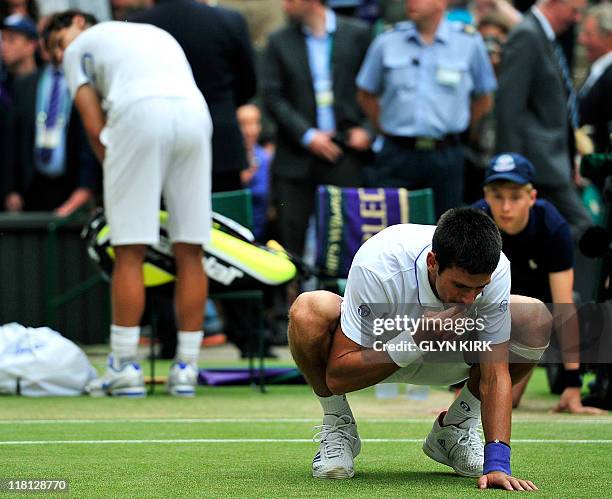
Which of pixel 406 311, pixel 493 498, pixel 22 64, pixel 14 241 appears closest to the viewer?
pixel 493 498

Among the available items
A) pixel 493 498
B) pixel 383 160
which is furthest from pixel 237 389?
pixel 493 498

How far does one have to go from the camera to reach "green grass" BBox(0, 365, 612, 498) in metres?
5.11

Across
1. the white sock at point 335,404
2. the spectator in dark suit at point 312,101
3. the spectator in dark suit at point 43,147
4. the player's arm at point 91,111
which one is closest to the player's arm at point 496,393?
the white sock at point 335,404

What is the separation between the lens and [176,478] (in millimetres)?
5309

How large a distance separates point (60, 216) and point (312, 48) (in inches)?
87.9

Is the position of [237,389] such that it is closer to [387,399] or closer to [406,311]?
[387,399]

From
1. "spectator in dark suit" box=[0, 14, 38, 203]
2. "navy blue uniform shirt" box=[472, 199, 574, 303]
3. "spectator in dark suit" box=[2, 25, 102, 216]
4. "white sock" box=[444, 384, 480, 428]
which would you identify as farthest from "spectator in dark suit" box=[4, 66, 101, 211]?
"white sock" box=[444, 384, 480, 428]

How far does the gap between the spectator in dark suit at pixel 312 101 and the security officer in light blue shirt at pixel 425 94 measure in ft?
1.48

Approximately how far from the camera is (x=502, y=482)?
4.93m

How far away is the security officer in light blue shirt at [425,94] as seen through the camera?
33.3 feet

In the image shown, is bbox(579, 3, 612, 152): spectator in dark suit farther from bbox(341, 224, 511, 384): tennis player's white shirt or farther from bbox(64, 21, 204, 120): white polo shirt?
bbox(341, 224, 511, 384): tennis player's white shirt

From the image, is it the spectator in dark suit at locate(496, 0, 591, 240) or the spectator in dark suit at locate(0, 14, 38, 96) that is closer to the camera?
the spectator in dark suit at locate(496, 0, 591, 240)

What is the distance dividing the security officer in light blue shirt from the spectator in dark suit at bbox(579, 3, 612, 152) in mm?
1311

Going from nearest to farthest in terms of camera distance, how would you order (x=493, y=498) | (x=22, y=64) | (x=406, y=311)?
(x=493, y=498)
(x=406, y=311)
(x=22, y=64)
